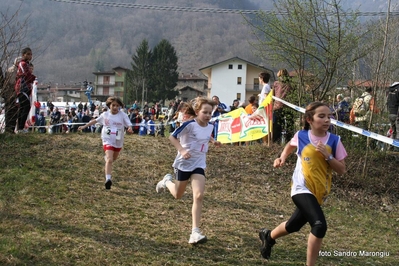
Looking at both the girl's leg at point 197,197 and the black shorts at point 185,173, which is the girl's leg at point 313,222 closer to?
the girl's leg at point 197,197

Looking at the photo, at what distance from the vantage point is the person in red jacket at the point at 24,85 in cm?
1092

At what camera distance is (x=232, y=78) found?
287 ft

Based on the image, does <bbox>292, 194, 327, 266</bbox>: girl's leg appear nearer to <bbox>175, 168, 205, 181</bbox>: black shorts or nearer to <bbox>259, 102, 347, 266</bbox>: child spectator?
<bbox>259, 102, 347, 266</bbox>: child spectator

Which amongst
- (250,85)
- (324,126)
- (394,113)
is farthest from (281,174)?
(250,85)

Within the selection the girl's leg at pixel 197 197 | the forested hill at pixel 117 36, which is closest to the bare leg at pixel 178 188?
the girl's leg at pixel 197 197

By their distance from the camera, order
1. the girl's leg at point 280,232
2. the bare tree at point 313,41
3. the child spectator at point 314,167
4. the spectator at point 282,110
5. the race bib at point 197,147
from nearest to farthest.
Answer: the child spectator at point 314,167 < the girl's leg at point 280,232 < the race bib at point 197,147 < the bare tree at point 313,41 < the spectator at point 282,110

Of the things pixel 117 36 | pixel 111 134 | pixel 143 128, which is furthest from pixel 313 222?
pixel 117 36

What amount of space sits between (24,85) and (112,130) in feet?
12.2

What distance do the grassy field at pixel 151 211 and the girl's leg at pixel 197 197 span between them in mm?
343

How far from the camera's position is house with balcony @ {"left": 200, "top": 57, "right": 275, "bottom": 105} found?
8750cm

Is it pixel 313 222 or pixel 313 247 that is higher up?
pixel 313 222

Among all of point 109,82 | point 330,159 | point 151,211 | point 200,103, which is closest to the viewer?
point 330,159

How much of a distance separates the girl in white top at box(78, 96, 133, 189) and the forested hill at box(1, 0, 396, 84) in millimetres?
117399

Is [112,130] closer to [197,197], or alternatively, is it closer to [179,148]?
[179,148]
